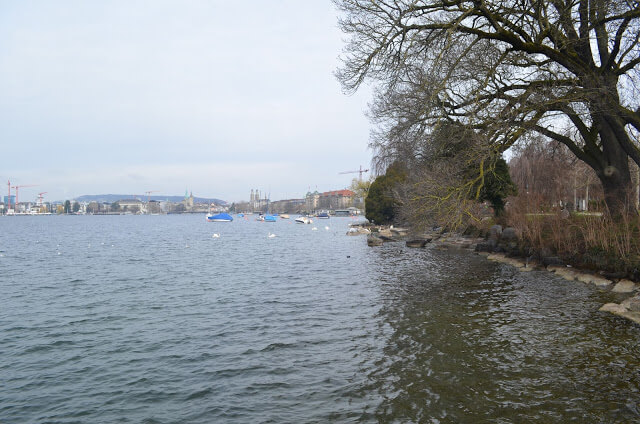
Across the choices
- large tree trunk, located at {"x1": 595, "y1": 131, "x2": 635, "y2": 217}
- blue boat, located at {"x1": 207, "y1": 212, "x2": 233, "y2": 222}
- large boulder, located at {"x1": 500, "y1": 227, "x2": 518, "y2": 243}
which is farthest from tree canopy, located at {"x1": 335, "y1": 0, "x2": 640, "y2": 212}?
Answer: blue boat, located at {"x1": 207, "y1": 212, "x2": 233, "y2": 222}

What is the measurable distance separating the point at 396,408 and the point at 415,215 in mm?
12640

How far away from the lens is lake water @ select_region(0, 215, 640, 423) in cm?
776

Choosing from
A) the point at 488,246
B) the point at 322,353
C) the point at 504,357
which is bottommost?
the point at 322,353

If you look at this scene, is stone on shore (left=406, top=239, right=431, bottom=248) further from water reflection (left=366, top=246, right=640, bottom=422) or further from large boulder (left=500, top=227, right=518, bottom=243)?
water reflection (left=366, top=246, right=640, bottom=422)

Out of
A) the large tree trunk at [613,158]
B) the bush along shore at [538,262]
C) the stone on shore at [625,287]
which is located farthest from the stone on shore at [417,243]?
the stone on shore at [625,287]

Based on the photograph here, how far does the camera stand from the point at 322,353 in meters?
10.7

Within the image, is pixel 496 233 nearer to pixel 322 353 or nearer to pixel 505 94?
pixel 505 94

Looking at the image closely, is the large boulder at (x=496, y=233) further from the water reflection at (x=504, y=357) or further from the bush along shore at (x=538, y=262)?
the water reflection at (x=504, y=357)

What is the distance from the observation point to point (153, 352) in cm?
1123

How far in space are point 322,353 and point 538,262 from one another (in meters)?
17.0

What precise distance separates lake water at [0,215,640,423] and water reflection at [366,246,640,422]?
43 millimetres

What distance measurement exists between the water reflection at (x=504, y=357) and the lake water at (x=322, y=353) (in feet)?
0.14

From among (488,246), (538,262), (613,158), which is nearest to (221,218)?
(488,246)

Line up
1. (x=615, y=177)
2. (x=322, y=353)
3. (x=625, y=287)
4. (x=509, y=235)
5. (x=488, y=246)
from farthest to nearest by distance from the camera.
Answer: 1. (x=488, y=246)
2. (x=509, y=235)
3. (x=615, y=177)
4. (x=625, y=287)
5. (x=322, y=353)
